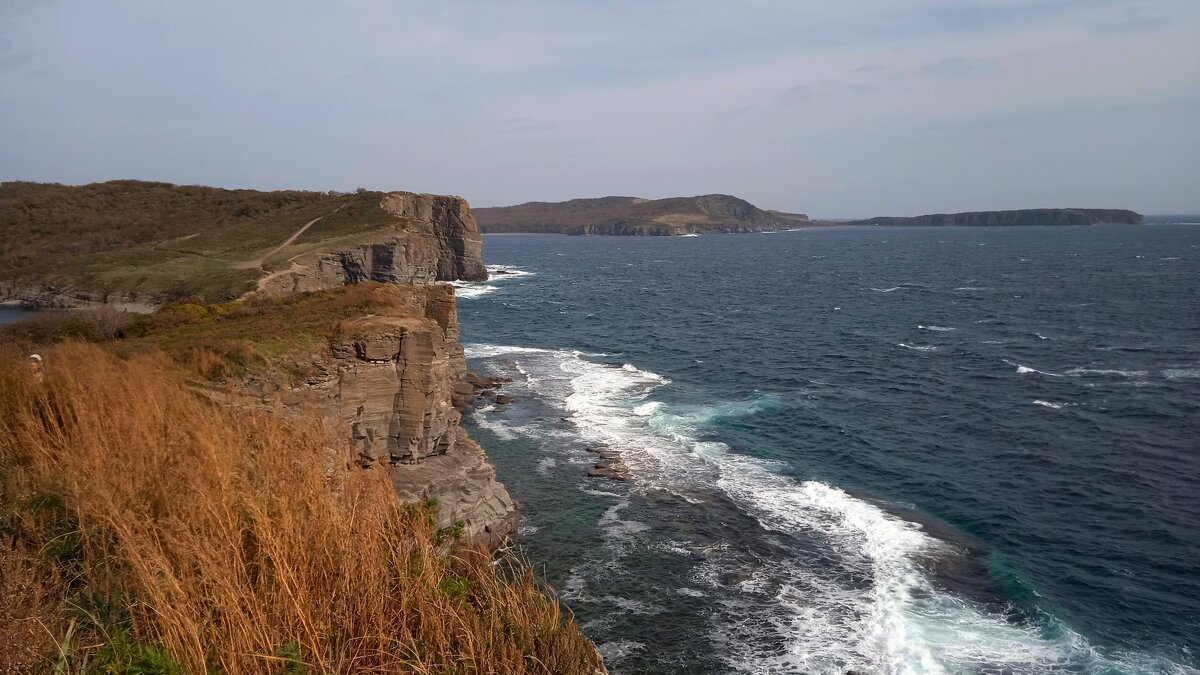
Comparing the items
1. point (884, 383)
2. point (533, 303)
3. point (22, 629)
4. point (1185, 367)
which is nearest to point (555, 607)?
point (22, 629)

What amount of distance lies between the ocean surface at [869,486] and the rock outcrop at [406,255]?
44.4 feet

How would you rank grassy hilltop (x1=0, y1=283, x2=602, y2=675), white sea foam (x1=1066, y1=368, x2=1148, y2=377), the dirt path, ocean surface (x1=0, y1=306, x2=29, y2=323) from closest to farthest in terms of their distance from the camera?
grassy hilltop (x1=0, y1=283, x2=602, y2=675), ocean surface (x1=0, y1=306, x2=29, y2=323), white sea foam (x1=1066, y1=368, x2=1148, y2=377), the dirt path

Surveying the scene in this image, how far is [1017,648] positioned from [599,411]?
26906mm

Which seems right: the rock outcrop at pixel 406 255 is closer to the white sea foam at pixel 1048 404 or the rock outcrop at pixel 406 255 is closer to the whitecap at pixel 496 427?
the whitecap at pixel 496 427

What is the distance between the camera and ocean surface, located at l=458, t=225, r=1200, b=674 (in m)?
21.8

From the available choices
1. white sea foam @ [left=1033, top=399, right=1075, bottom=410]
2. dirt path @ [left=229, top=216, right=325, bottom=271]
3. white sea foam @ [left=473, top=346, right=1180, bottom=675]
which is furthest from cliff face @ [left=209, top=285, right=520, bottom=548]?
dirt path @ [left=229, top=216, right=325, bottom=271]

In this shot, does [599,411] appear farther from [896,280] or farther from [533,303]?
[896,280]

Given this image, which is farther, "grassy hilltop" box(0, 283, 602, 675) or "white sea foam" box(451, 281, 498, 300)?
"white sea foam" box(451, 281, 498, 300)

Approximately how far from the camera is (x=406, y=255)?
78688 millimetres

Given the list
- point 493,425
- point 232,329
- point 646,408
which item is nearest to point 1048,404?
point 646,408

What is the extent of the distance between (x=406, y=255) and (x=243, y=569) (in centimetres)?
7478

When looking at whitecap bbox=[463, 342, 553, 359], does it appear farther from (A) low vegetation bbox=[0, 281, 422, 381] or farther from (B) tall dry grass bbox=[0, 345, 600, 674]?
(B) tall dry grass bbox=[0, 345, 600, 674]

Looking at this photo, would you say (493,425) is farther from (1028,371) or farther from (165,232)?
(165,232)

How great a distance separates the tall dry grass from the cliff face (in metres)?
14.9
